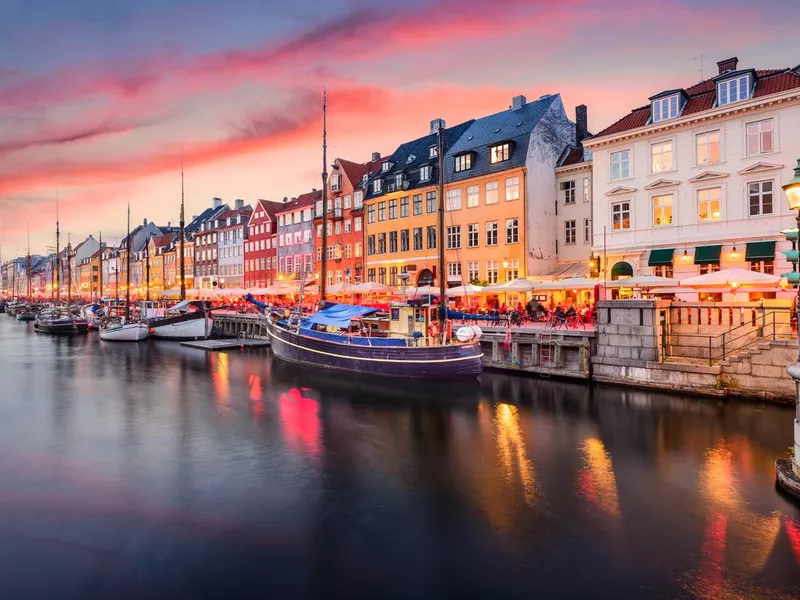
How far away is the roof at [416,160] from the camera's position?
47.8m

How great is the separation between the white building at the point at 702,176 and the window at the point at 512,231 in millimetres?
6953

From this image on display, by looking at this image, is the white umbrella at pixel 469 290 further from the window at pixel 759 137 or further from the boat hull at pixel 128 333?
the boat hull at pixel 128 333

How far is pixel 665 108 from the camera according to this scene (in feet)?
101

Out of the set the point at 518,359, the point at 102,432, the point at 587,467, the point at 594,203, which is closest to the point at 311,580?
the point at 587,467

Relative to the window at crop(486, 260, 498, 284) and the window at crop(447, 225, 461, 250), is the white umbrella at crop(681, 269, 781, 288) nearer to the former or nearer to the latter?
the window at crop(486, 260, 498, 284)

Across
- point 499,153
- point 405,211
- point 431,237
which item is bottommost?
point 431,237

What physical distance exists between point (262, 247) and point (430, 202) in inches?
1416

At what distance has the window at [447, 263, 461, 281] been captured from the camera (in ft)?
146

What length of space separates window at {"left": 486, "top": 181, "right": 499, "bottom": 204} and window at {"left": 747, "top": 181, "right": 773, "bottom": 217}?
18.1 metres

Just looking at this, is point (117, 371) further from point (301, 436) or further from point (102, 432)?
point (301, 436)

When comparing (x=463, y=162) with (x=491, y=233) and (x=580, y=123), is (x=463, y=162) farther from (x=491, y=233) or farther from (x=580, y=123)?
(x=580, y=123)

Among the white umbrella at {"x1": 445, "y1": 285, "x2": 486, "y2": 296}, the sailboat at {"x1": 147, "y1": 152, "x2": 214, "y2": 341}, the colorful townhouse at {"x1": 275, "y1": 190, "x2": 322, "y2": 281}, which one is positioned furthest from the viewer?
the colorful townhouse at {"x1": 275, "y1": 190, "x2": 322, "y2": 281}

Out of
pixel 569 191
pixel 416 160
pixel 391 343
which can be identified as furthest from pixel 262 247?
pixel 391 343

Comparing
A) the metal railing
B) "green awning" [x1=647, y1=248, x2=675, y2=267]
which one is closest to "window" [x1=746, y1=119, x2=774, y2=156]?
"green awning" [x1=647, y1=248, x2=675, y2=267]
